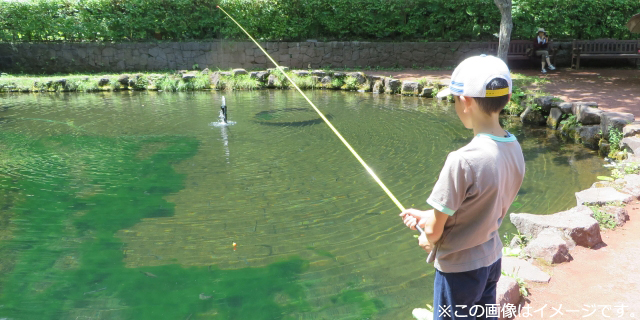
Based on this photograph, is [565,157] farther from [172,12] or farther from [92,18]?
[92,18]

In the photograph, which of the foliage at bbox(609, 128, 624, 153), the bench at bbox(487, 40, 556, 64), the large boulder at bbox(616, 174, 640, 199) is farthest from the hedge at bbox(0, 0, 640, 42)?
the large boulder at bbox(616, 174, 640, 199)

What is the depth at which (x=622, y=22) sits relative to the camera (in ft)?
46.9

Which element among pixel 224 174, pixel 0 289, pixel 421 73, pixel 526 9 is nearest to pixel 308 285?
pixel 0 289

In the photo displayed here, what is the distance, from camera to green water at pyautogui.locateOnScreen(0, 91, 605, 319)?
151 inches

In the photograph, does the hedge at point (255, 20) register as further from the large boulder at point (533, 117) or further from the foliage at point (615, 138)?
the foliage at point (615, 138)

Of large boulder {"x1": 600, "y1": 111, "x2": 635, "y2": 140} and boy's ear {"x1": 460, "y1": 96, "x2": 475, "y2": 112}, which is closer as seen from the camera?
boy's ear {"x1": 460, "y1": 96, "x2": 475, "y2": 112}

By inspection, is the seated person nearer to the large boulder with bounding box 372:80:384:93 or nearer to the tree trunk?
the tree trunk

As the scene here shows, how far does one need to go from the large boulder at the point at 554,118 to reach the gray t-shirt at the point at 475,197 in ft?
24.2

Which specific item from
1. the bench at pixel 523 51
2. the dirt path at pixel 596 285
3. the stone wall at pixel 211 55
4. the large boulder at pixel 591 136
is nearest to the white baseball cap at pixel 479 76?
the dirt path at pixel 596 285

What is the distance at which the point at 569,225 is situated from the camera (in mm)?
4023

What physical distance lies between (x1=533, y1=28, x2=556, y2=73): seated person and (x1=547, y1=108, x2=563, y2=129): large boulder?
5.08 m

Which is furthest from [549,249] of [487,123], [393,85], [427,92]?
[393,85]

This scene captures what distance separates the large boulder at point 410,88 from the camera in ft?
40.1

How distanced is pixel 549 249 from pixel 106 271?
11.2 feet
